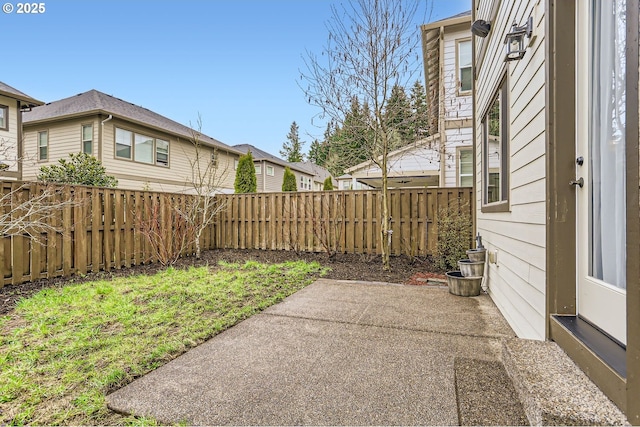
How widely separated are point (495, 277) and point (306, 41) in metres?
5.66

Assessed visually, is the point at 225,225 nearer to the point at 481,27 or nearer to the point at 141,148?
the point at 481,27

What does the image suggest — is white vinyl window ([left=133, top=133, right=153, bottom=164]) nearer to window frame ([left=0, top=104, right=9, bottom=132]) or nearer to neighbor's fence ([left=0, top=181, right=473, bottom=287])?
window frame ([left=0, top=104, right=9, bottom=132])

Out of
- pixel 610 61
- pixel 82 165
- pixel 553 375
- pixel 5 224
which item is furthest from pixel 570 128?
pixel 82 165

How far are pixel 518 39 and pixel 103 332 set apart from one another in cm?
420

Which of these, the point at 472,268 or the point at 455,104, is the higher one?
the point at 455,104

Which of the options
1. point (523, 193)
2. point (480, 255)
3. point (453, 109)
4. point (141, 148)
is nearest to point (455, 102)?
point (453, 109)

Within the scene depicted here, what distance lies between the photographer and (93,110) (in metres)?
10.5

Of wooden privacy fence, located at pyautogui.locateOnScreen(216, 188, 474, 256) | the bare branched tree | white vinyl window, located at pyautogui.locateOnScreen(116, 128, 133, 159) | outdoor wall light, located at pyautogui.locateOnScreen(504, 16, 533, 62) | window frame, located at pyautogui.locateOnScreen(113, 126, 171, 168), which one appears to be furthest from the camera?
white vinyl window, located at pyautogui.locateOnScreen(116, 128, 133, 159)

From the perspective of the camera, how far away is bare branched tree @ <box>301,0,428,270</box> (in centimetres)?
547

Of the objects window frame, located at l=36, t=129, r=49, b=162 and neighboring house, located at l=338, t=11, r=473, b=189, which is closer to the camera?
neighboring house, located at l=338, t=11, r=473, b=189

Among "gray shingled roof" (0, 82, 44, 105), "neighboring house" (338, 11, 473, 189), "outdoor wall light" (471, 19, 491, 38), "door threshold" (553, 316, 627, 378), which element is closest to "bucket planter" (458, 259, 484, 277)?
"door threshold" (553, 316, 627, 378)

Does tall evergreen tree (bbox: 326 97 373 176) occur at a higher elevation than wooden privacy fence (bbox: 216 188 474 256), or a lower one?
higher

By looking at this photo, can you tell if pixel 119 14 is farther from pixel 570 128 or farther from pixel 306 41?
pixel 570 128

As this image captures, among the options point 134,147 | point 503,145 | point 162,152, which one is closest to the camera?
point 503,145
